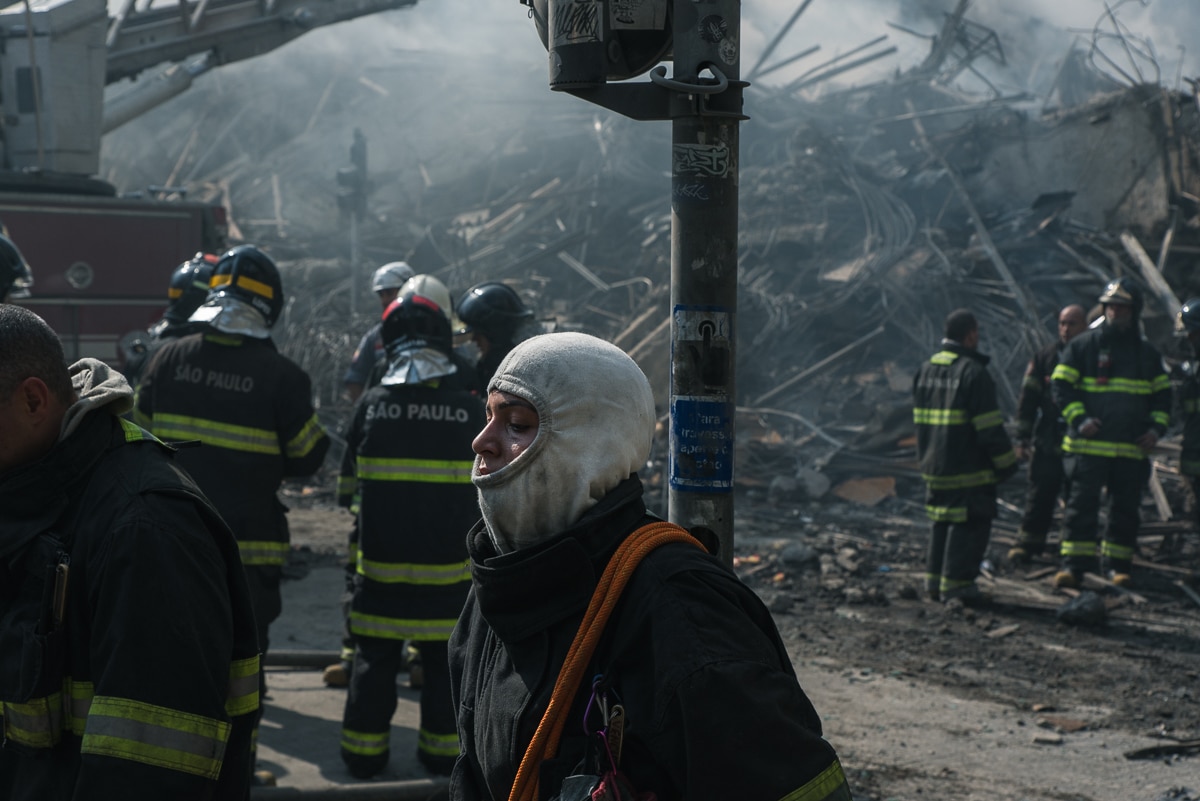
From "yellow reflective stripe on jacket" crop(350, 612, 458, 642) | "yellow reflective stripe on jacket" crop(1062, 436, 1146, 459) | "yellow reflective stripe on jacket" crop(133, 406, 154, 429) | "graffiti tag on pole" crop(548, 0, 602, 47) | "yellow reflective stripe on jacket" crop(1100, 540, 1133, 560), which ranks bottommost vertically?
"yellow reflective stripe on jacket" crop(1100, 540, 1133, 560)

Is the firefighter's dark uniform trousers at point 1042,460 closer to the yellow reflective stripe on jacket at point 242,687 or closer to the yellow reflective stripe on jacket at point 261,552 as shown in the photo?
the yellow reflective stripe on jacket at point 261,552

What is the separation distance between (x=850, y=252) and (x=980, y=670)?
10.9 meters

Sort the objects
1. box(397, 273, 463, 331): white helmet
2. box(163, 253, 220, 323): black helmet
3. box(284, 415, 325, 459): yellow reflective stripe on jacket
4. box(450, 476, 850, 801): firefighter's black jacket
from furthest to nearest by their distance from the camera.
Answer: box(163, 253, 220, 323): black helmet < box(397, 273, 463, 331): white helmet < box(284, 415, 325, 459): yellow reflective stripe on jacket < box(450, 476, 850, 801): firefighter's black jacket

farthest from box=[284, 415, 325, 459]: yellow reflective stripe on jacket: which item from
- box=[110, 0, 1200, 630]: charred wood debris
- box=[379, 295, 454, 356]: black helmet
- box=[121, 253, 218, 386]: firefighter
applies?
box=[110, 0, 1200, 630]: charred wood debris

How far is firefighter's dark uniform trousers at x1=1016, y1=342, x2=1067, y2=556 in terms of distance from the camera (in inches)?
368

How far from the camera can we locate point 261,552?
5098 mm

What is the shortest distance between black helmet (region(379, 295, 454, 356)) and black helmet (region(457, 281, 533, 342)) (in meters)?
0.97

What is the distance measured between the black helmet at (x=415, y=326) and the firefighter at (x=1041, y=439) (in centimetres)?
568

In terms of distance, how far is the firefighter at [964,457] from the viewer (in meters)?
8.07

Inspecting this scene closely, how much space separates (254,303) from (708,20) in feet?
10.1

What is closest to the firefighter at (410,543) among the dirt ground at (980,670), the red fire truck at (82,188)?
the dirt ground at (980,670)

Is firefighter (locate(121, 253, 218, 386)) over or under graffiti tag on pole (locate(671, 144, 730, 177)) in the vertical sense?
under

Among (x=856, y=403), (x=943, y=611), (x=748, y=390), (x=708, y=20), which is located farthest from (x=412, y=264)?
(x=708, y=20)

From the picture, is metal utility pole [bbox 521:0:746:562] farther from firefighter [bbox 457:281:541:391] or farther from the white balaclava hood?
firefighter [bbox 457:281:541:391]
